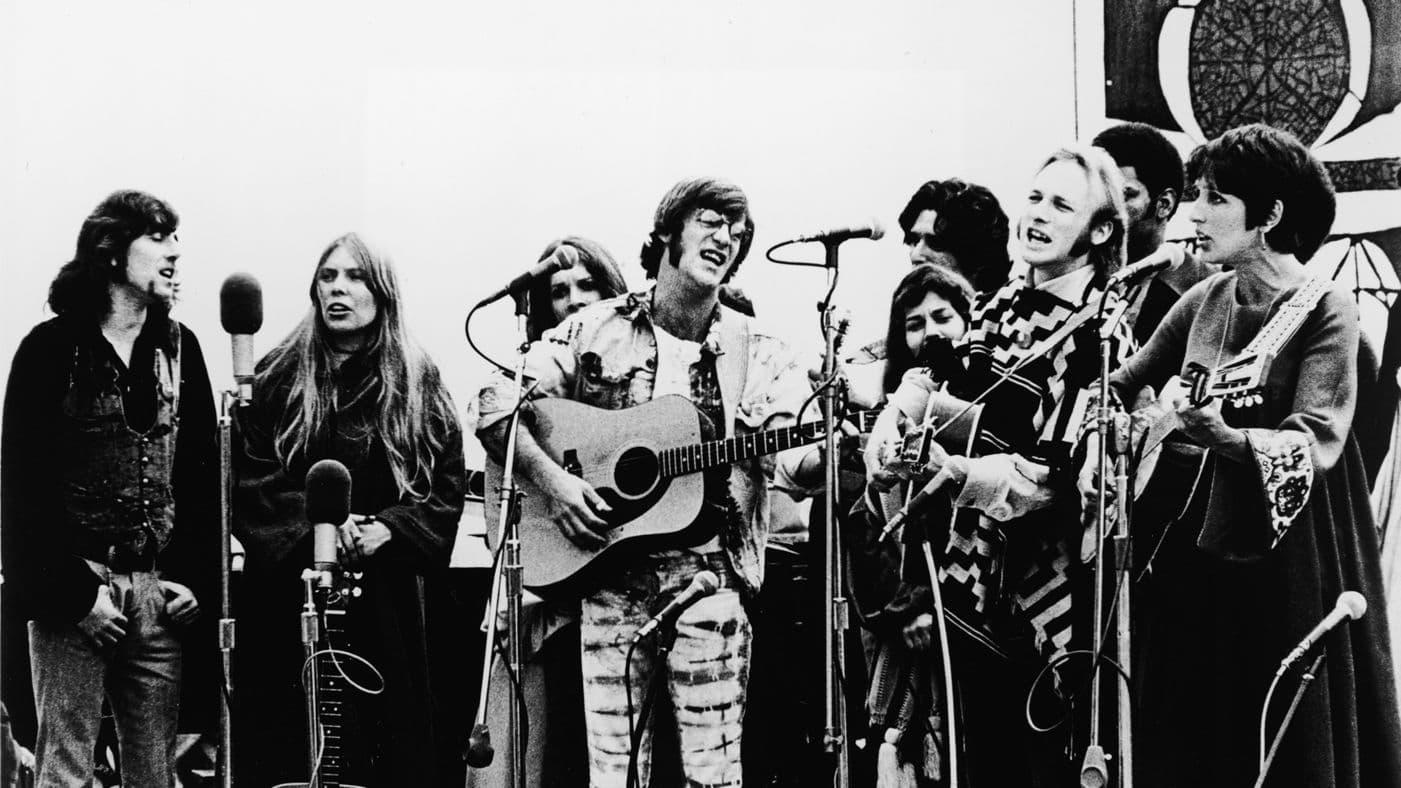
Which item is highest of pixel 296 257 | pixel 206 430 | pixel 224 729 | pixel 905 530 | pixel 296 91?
pixel 296 91

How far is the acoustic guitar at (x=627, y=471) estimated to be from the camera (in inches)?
169

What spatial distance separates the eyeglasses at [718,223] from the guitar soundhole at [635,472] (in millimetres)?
715

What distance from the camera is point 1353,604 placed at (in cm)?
426

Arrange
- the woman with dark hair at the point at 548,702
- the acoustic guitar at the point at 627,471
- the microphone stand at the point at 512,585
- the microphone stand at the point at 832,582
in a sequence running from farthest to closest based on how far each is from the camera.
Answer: the woman with dark hair at the point at 548,702 → the acoustic guitar at the point at 627,471 → the microphone stand at the point at 512,585 → the microphone stand at the point at 832,582

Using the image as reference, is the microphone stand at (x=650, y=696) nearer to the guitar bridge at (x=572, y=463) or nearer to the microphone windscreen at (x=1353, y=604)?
the guitar bridge at (x=572, y=463)

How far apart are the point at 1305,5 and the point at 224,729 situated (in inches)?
152

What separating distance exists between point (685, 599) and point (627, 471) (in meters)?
0.46

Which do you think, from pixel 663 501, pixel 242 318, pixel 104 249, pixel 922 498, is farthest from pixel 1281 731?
pixel 104 249

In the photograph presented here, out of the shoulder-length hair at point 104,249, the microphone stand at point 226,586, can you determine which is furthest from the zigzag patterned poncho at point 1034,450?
the shoulder-length hair at point 104,249

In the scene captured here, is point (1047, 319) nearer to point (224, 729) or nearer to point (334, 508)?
point (334, 508)

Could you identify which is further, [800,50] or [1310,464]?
[800,50]

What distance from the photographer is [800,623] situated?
442 centimetres

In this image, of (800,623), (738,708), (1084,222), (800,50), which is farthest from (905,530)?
(800,50)

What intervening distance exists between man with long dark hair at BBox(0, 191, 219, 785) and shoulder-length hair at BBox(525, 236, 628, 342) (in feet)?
3.35
